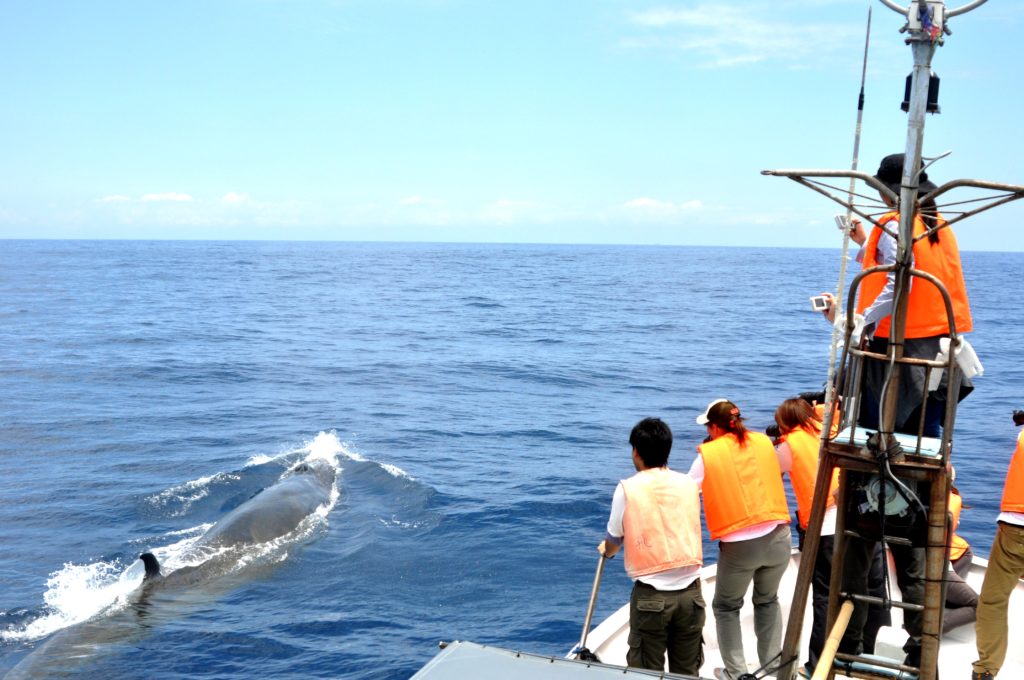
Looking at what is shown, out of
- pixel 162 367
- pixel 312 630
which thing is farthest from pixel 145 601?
pixel 162 367

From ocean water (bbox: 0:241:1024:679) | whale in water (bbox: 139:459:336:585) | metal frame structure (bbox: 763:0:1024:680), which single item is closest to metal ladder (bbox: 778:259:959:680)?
metal frame structure (bbox: 763:0:1024:680)

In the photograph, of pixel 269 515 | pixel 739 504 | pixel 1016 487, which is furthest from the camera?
pixel 269 515

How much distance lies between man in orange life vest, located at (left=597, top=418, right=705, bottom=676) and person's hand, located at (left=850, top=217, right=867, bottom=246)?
174cm

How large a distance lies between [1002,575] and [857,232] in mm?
2712

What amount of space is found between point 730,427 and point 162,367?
94.3 feet

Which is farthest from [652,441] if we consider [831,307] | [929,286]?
[929,286]

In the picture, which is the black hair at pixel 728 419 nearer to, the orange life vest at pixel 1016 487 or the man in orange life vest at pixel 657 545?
the man in orange life vest at pixel 657 545

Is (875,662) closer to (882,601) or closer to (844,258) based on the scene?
(882,601)

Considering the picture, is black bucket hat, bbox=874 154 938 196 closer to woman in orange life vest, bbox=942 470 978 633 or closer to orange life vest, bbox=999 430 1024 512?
orange life vest, bbox=999 430 1024 512

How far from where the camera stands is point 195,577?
13.3 m

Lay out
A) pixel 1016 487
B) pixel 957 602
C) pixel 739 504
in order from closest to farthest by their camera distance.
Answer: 1. pixel 1016 487
2. pixel 739 504
3. pixel 957 602

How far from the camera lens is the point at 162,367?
32.3 metres

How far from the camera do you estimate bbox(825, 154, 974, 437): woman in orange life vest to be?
17.6 ft

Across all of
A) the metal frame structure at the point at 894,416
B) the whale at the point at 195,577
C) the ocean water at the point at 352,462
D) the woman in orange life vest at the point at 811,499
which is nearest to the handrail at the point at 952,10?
the metal frame structure at the point at 894,416
